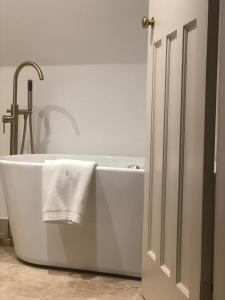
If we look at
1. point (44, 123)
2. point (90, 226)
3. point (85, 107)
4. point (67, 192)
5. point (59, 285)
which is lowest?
point (59, 285)

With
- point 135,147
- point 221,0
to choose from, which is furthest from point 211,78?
point 135,147

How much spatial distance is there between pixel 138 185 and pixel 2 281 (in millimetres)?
859

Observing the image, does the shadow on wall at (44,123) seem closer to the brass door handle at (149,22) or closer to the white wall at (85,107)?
the white wall at (85,107)

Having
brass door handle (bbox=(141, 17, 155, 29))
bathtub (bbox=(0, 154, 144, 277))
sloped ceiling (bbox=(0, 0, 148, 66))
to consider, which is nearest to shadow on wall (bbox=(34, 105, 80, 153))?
sloped ceiling (bbox=(0, 0, 148, 66))

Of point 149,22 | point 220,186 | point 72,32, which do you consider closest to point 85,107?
point 72,32

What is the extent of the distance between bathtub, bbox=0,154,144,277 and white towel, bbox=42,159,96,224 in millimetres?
68

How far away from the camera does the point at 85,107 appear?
3061 millimetres

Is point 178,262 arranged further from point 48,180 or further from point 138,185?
point 48,180

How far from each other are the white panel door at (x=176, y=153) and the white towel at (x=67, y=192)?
1.30ft

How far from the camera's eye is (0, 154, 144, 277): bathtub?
2.20 meters

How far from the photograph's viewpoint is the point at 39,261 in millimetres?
2395

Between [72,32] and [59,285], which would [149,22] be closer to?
[72,32]

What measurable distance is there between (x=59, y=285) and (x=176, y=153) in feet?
3.44

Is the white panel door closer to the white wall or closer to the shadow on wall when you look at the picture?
the white wall
